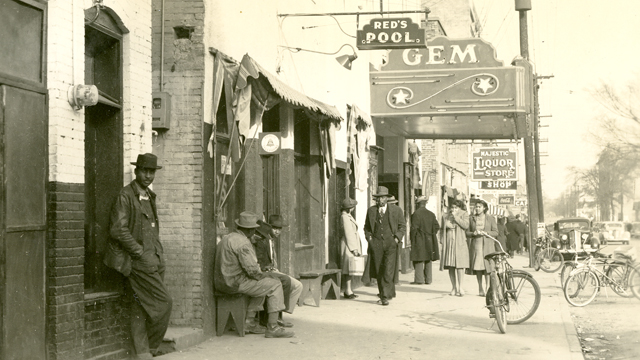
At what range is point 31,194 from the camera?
22.4ft

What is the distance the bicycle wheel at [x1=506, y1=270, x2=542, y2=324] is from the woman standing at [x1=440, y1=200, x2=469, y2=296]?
11.4 ft

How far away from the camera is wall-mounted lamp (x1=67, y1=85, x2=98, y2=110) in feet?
23.9

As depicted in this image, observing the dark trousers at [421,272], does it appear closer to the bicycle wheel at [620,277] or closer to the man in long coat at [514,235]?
the bicycle wheel at [620,277]

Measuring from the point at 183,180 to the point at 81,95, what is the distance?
2614 millimetres

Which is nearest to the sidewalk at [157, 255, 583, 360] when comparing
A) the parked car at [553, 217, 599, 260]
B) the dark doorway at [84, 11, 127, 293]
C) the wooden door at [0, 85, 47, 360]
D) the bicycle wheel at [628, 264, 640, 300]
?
the dark doorway at [84, 11, 127, 293]

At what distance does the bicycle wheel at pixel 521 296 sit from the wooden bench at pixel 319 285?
3.18 m

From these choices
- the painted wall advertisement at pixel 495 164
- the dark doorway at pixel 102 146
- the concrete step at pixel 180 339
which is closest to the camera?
the dark doorway at pixel 102 146

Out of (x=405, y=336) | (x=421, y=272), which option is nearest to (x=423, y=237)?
(x=421, y=272)

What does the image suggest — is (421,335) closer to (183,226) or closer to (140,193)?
(183,226)

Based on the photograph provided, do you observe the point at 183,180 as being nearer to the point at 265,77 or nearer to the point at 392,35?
the point at 265,77

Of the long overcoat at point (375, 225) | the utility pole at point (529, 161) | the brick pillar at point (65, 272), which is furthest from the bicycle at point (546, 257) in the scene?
the brick pillar at point (65, 272)

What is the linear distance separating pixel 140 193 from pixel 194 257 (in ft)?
5.79

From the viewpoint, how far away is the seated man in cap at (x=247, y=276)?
9.83 metres

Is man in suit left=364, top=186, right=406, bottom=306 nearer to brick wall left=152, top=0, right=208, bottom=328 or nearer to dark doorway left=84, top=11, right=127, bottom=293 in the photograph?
brick wall left=152, top=0, right=208, bottom=328
